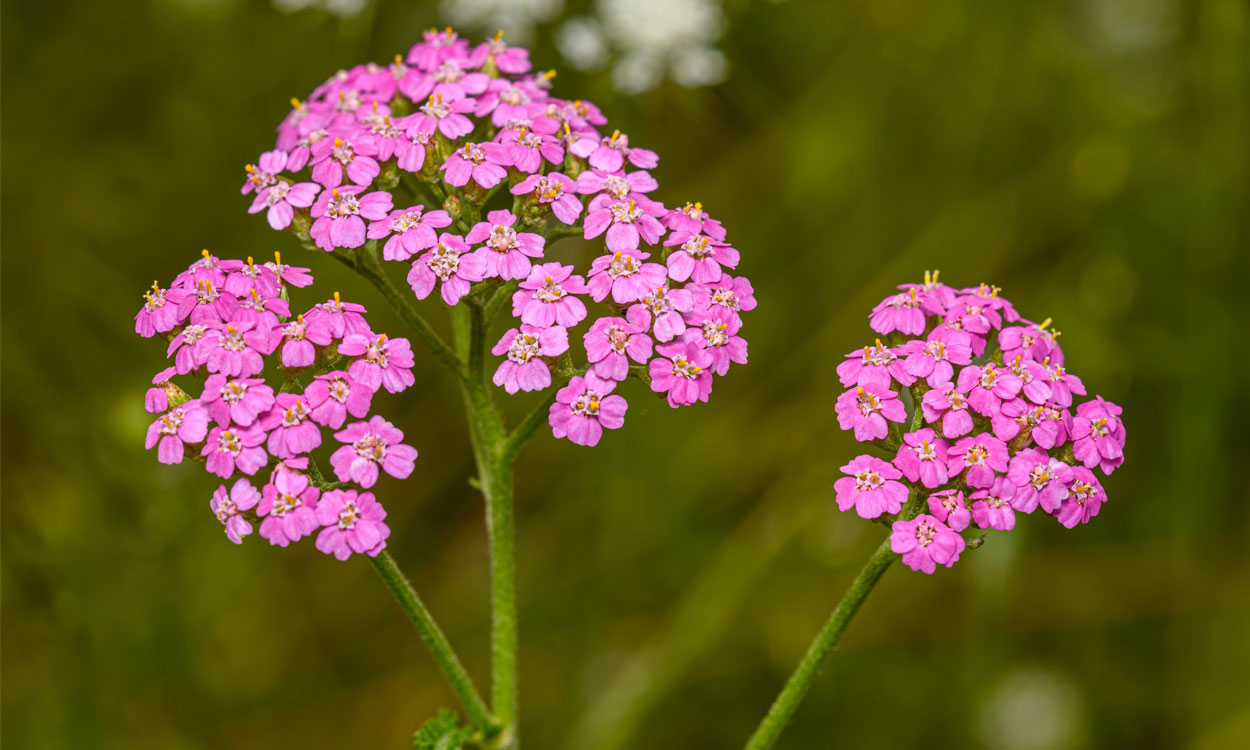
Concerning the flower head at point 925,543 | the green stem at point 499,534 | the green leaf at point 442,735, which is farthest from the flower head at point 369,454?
the flower head at point 925,543

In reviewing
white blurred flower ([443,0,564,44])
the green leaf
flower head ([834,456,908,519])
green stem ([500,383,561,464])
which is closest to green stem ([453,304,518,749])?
green stem ([500,383,561,464])

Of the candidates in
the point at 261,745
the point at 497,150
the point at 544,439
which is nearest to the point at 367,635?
the point at 261,745

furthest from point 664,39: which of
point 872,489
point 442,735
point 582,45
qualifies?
point 442,735

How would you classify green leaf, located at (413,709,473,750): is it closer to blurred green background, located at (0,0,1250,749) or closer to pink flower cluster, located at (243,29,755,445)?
pink flower cluster, located at (243,29,755,445)

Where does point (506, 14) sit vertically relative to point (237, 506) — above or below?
above

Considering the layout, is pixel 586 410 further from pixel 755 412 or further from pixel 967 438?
pixel 755 412

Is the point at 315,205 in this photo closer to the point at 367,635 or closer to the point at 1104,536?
the point at 367,635
